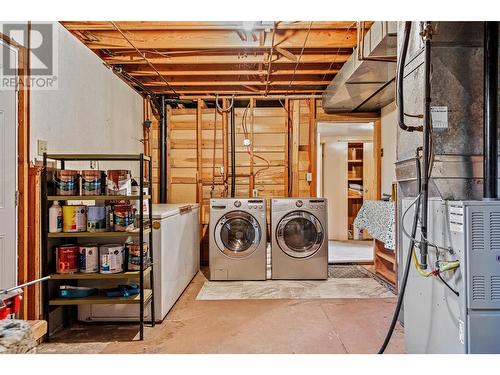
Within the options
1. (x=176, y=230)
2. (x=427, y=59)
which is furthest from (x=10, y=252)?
(x=427, y=59)

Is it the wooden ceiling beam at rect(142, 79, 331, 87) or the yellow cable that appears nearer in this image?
Answer: the yellow cable

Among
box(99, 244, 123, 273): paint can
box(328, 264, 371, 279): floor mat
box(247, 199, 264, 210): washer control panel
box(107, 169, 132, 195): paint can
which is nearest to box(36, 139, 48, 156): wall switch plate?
box(107, 169, 132, 195): paint can

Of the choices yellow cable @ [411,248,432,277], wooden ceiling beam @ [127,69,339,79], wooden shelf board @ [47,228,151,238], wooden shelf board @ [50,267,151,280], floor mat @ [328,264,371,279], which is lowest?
floor mat @ [328,264,371,279]

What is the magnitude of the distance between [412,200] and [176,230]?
6.95ft

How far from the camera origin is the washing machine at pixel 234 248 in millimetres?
4016

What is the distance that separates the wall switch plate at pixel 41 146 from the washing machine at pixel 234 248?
1913 mm

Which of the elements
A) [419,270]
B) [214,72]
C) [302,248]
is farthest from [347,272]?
[214,72]

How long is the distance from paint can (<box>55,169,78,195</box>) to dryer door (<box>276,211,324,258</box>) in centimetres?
226

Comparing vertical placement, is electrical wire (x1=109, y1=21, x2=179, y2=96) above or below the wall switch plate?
above

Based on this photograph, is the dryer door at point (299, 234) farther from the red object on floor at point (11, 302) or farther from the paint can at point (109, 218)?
the red object on floor at point (11, 302)

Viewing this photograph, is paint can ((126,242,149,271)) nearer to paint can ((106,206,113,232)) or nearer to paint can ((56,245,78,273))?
paint can ((106,206,113,232))

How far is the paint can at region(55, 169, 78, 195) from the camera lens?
7.89 feet

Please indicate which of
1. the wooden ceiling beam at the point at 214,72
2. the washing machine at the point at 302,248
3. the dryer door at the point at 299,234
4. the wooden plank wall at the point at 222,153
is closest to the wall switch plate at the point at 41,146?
the wooden ceiling beam at the point at 214,72

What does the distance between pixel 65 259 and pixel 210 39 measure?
2210 millimetres
